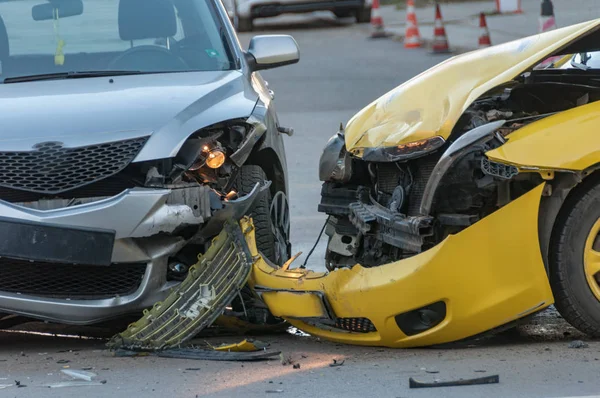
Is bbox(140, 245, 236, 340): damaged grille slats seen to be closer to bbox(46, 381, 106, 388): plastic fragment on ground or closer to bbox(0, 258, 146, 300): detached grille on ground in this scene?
bbox(0, 258, 146, 300): detached grille on ground

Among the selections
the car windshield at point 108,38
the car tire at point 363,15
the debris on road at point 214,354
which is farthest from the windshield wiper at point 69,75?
the car tire at point 363,15

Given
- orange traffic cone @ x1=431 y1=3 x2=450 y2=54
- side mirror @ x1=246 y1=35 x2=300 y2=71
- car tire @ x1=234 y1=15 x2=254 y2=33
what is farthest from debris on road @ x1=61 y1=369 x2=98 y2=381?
car tire @ x1=234 y1=15 x2=254 y2=33

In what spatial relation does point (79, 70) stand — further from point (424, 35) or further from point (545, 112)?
point (424, 35)

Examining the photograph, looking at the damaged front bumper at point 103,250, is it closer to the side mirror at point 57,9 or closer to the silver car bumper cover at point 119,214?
the silver car bumper cover at point 119,214

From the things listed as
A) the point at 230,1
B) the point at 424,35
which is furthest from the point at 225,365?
the point at 230,1

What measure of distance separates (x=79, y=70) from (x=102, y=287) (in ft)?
4.80

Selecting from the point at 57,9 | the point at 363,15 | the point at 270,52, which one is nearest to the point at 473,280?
the point at 270,52

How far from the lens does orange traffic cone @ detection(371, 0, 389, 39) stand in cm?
2220

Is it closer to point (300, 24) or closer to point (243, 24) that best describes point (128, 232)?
point (243, 24)

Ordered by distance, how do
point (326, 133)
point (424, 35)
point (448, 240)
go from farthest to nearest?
point (424, 35)
point (326, 133)
point (448, 240)

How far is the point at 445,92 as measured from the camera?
560cm

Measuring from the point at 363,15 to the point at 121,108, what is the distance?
1942cm

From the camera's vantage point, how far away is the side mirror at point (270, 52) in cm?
673

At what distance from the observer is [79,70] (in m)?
6.35
